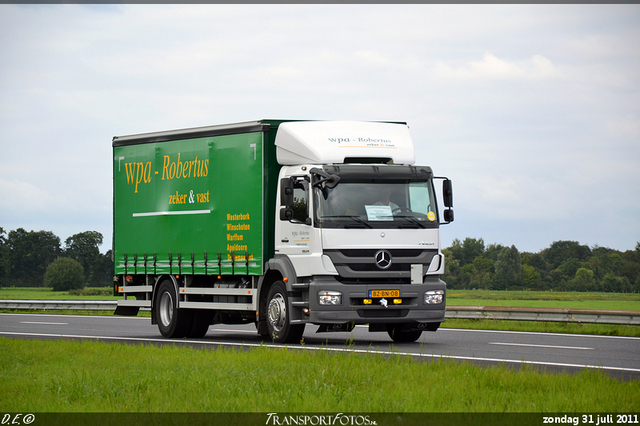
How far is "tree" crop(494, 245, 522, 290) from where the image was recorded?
136625 millimetres

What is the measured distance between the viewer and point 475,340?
58.3 feet

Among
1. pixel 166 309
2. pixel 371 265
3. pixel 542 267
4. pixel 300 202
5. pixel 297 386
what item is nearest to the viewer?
pixel 297 386

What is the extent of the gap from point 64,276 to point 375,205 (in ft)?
322

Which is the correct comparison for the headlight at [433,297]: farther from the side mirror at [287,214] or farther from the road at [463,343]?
the side mirror at [287,214]

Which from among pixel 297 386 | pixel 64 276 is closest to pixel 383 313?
pixel 297 386

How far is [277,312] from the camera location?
16.0 m

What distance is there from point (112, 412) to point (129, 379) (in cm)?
200

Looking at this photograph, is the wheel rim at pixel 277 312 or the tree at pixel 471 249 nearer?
the wheel rim at pixel 277 312

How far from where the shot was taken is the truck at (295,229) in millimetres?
15289

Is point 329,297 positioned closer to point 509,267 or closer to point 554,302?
point 554,302

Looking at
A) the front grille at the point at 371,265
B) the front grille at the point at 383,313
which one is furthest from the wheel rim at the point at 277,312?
the front grille at the point at 383,313

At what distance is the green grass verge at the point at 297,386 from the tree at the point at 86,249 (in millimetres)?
106490

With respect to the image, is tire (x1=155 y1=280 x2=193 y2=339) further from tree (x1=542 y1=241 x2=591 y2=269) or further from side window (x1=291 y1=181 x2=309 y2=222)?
tree (x1=542 y1=241 x2=591 y2=269)

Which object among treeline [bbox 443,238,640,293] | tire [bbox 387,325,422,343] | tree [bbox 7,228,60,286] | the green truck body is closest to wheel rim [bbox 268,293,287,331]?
the green truck body
